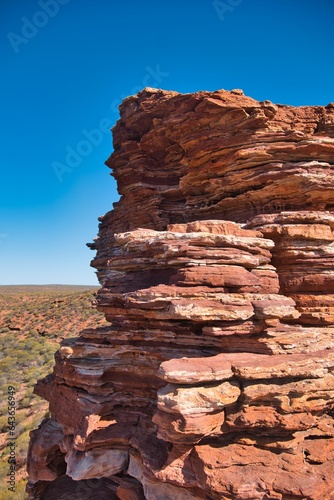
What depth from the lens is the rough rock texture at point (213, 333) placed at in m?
9.09

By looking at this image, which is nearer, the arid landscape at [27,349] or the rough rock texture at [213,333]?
the rough rock texture at [213,333]

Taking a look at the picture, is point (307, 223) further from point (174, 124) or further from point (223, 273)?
point (174, 124)

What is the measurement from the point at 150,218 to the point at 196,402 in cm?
1239

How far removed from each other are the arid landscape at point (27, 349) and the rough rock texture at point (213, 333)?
700 centimetres

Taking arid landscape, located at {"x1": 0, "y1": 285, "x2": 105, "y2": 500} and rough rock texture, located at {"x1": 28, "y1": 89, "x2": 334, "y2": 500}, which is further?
arid landscape, located at {"x1": 0, "y1": 285, "x2": 105, "y2": 500}

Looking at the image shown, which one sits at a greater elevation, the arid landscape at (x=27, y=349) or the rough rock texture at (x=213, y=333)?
the rough rock texture at (x=213, y=333)

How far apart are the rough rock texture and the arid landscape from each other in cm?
700

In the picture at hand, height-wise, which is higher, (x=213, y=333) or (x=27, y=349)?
(x=213, y=333)

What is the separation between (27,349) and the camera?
36438 mm

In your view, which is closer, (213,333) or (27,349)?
(213,333)

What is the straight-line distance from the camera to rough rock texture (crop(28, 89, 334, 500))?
29.8 feet

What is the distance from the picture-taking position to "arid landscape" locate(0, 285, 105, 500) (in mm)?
21844

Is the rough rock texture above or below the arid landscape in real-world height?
above

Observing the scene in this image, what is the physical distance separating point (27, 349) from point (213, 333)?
109ft
